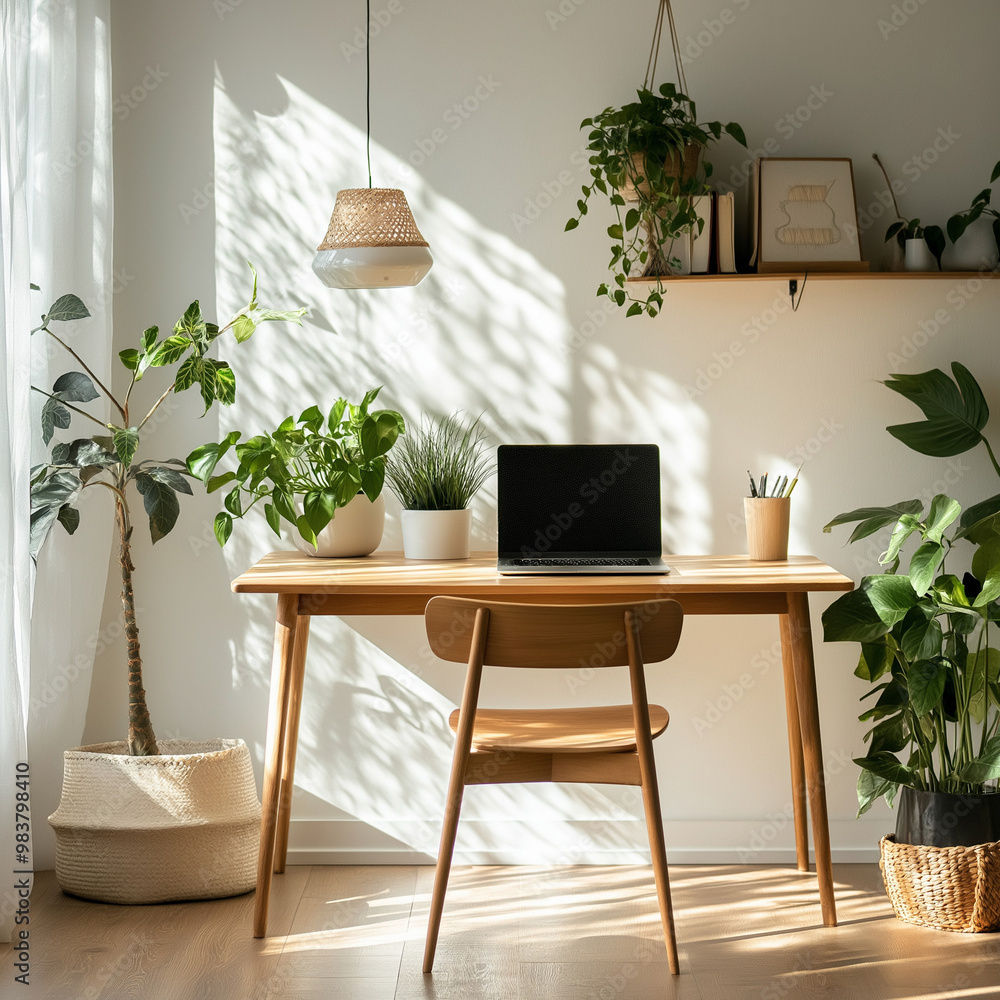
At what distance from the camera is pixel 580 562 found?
8.79 ft

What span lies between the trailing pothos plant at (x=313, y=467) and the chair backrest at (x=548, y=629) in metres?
0.59

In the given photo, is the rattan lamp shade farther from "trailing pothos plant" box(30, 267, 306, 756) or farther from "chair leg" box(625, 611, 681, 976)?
"chair leg" box(625, 611, 681, 976)

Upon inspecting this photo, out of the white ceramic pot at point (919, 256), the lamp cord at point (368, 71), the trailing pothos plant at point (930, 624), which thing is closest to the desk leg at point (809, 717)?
the trailing pothos plant at point (930, 624)

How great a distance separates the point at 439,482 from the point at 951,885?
150 centimetres

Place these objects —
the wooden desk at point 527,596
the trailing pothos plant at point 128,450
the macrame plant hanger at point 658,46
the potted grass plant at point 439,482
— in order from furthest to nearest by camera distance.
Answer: the macrame plant hanger at point 658,46
the potted grass plant at point 439,482
the trailing pothos plant at point 128,450
the wooden desk at point 527,596

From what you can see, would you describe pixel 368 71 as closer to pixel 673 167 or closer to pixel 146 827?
pixel 673 167

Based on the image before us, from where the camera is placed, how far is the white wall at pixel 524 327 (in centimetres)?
294

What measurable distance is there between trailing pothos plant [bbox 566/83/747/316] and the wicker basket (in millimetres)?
1429

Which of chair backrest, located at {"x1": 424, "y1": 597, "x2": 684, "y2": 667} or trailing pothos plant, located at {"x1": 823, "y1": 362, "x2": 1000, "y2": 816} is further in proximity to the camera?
trailing pothos plant, located at {"x1": 823, "y1": 362, "x2": 1000, "y2": 816}

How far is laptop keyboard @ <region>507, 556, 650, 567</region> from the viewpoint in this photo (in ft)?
8.65

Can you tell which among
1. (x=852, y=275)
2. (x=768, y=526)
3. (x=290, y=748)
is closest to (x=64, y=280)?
(x=290, y=748)

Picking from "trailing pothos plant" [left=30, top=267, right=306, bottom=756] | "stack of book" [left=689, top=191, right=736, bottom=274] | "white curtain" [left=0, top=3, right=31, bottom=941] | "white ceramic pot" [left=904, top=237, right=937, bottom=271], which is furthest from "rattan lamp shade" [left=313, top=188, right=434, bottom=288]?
"white ceramic pot" [left=904, top=237, right=937, bottom=271]

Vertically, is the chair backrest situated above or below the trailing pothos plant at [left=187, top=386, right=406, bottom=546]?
below

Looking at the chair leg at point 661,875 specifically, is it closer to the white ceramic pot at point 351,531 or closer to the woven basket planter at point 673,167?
the white ceramic pot at point 351,531
